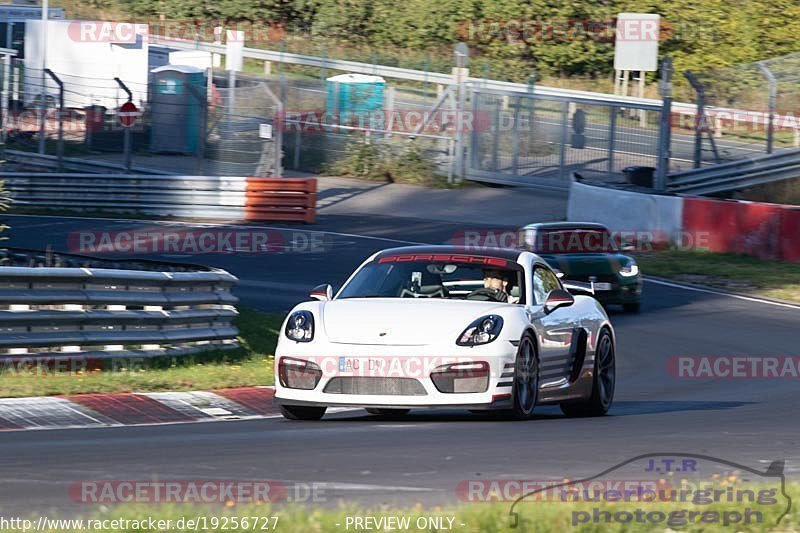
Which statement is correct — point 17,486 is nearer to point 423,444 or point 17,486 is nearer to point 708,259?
point 423,444

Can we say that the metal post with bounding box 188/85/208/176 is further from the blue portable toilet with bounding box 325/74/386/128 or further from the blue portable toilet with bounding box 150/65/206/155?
the blue portable toilet with bounding box 325/74/386/128

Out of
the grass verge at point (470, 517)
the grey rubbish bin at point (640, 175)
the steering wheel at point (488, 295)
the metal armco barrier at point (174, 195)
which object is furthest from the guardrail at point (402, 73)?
the grass verge at point (470, 517)

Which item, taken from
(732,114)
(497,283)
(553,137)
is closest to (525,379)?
(497,283)

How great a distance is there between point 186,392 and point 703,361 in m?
6.60

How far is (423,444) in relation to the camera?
26.5 feet

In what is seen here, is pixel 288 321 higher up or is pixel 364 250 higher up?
pixel 288 321

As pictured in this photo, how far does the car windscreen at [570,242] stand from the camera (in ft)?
65.2

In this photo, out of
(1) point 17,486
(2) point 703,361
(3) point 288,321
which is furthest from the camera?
(2) point 703,361

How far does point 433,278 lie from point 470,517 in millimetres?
4812

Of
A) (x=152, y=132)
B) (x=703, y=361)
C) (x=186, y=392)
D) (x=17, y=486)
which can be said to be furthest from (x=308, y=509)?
(x=152, y=132)

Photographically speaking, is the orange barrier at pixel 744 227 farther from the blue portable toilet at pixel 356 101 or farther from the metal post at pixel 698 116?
the blue portable toilet at pixel 356 101

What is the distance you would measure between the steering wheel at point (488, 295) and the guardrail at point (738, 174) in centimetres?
2193

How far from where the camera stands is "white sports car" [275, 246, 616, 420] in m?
9.02

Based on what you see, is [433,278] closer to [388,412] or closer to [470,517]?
[388,412]
